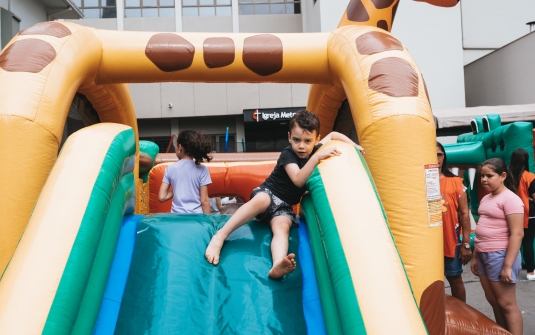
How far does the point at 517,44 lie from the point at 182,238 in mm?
12619

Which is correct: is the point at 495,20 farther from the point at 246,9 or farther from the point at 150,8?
the point at 150,8

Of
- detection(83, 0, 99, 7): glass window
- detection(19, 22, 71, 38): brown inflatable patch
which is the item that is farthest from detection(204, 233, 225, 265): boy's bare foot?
detection(83, 0, 99, 7): glass window

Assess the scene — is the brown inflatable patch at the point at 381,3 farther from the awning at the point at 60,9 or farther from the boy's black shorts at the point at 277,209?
the awning at the point at 60,9

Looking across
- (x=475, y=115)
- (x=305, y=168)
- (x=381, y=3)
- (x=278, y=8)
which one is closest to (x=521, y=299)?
(x=381, y=3)

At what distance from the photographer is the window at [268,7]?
1723 centimetres

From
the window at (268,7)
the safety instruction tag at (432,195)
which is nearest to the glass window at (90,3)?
the window at (268,7)

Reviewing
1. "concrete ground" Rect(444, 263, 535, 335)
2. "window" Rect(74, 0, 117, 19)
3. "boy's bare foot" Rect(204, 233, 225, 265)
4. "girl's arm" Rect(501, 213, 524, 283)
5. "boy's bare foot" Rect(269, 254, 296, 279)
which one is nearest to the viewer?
"boy's bare foot" Rect(269, 254, 296, 279)

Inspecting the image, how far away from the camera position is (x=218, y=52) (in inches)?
138

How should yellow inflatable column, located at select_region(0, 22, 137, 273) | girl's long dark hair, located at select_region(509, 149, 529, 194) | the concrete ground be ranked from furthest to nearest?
girl's long dark hair, located at select_region(509, 149, 529, 194), the concrete ground, yellow inflatable column, located at select_region(0, 22, 137, 273)

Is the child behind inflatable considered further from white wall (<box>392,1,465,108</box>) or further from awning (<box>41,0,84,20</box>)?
white wall (<box>392,1,465,108</box>)

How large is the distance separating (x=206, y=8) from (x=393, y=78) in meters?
15.6

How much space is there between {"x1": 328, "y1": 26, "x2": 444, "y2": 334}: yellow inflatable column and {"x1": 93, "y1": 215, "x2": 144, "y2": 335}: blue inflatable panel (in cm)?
138

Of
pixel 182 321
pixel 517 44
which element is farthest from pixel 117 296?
pixel 517 44

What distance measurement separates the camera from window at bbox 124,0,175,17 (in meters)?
17.2
